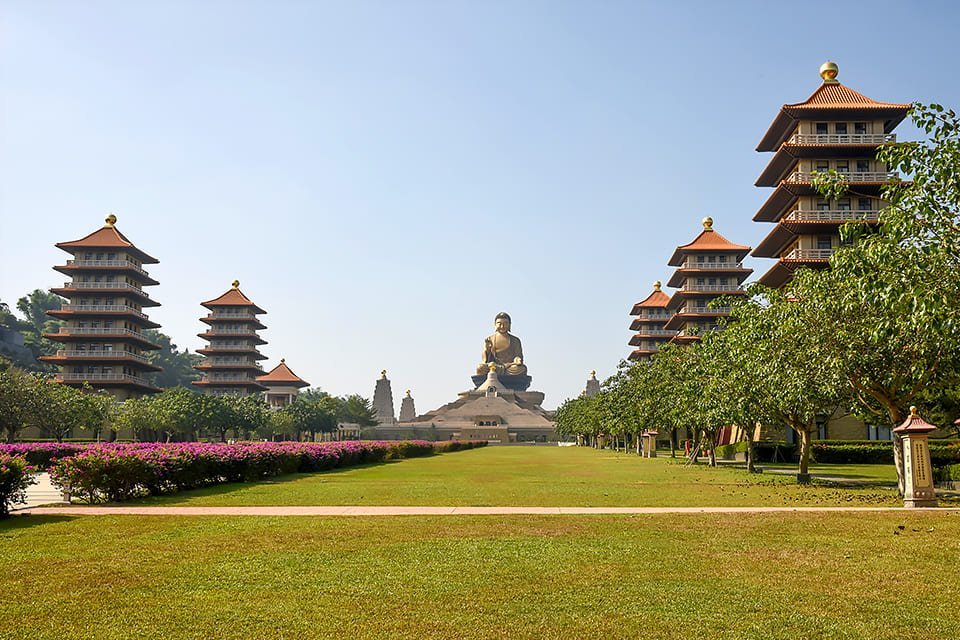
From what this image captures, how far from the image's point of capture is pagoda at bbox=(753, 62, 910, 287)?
60.4 metres

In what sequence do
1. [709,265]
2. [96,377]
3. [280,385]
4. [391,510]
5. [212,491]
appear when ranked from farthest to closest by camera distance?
[280,385] < [709,265] < [96,377] < [212,491] < [391,510]

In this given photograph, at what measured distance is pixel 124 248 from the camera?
300ft

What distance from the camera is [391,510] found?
1886cm

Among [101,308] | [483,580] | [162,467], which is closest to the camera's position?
[483,580]

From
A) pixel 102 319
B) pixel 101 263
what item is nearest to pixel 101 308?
pixel 102 319

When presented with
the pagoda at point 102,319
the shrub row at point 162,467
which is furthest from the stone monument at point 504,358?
the shrub row at point 162,467

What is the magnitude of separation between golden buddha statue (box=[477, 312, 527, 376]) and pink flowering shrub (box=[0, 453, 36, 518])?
13461cm

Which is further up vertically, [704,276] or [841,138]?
[841,138]

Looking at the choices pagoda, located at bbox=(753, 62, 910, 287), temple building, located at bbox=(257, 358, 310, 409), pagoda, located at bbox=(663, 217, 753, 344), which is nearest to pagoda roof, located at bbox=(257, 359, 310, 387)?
temple building, located at bbox=(257, 358, 310, 409)

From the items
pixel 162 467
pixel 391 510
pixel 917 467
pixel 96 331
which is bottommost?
pixel 391 510

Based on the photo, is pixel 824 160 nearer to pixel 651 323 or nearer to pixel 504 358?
pixel 651 323

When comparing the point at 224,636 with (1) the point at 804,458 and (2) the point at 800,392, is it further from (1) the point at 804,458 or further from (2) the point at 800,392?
(1) the point at 804,458

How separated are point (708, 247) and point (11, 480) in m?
81.8

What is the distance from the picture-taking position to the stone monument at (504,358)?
5974 inches
